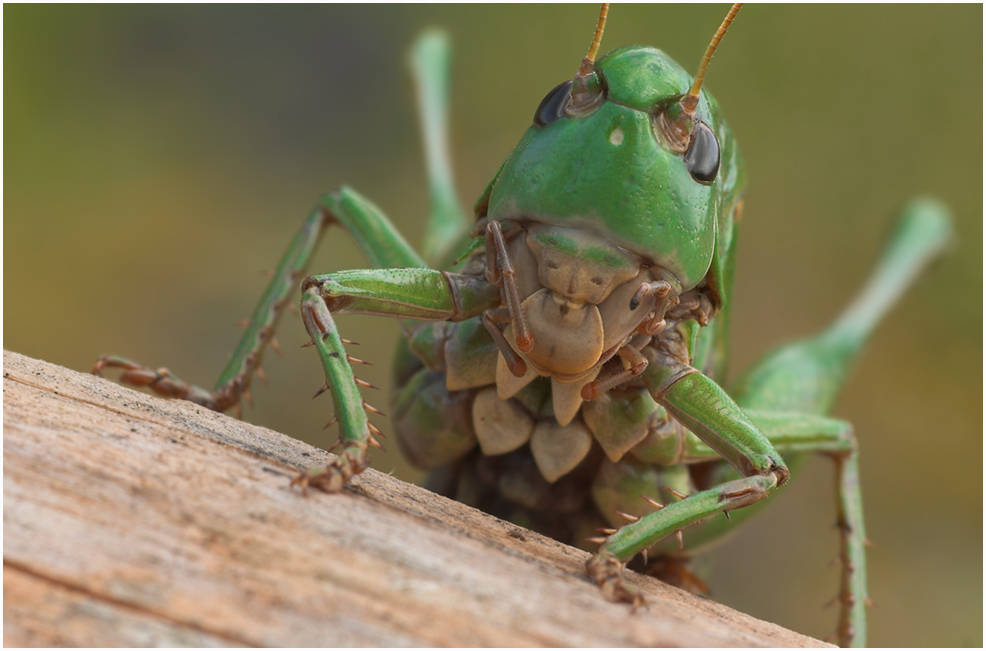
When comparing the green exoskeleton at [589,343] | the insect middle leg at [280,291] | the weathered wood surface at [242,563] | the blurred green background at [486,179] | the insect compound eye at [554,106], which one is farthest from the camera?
the blurred green background at [486,179]

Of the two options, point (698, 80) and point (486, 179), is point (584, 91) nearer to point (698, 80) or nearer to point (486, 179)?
point (698, 80)

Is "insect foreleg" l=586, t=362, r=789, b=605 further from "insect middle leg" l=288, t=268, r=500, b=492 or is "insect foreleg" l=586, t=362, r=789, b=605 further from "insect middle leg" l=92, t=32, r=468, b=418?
"insect middle leg" l=92, t=32, r=468, b=418

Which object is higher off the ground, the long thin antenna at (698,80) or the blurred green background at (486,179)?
the blurred green background at (486,179)

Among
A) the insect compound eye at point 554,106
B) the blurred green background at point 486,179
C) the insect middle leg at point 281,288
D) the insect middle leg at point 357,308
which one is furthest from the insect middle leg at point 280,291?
the blurred green background at point 486,179

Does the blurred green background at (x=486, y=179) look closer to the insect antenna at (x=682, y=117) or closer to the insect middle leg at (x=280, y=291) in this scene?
the insect middle leg at (x=280, y=291)

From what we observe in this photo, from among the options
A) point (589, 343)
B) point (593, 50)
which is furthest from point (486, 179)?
point (589, 343)

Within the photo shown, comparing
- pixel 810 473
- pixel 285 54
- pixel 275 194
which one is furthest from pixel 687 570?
pixel 285 54

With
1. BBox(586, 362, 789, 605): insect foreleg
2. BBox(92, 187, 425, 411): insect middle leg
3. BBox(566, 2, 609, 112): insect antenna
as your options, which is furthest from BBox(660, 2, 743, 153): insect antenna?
BBox(92, 187, 425, 411): insect middle leg

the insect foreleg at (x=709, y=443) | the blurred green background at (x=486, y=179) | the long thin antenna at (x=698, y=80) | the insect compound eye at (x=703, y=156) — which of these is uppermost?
the blurred green background at (x=486, y=179)
